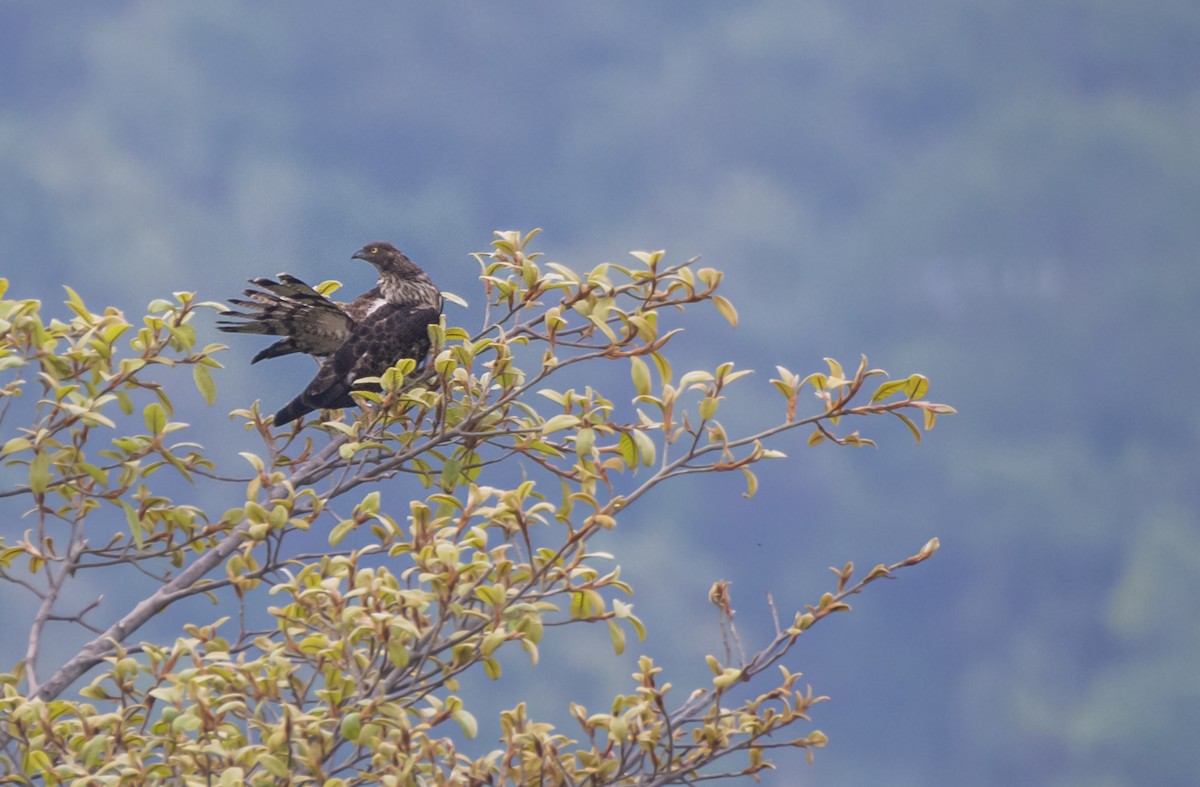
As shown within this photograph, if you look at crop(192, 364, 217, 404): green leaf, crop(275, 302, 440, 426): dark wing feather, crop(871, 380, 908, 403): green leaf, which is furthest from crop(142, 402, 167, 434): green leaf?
crop(871, 380, 908, 403): green leaf

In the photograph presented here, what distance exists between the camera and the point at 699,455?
3746 millimetres

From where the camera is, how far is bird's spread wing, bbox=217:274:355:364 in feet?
15.8

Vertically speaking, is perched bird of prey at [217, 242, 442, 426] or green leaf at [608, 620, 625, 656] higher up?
perched bird of prey at [217, 242, 442, 426]

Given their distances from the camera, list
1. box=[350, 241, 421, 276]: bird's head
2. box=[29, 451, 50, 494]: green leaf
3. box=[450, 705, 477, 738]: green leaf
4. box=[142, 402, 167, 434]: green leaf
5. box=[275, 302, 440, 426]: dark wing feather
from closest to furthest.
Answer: box=[450, 705, 477, 738]: green leaf < box=[29, 451, 50, 494]: green leaf < box=[142, 402, 167, 434]: green leaf < box=[275, 302, 440, 426]: dark wing feather < box=[350, 241, 421, 276]: bird's head

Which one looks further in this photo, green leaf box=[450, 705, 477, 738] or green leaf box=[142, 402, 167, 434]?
green leaf box=[142, 402, 167, 434]

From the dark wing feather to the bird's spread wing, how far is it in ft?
0.31

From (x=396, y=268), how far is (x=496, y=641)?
2.42 metres

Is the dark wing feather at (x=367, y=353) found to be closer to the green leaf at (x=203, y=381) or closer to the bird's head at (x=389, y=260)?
the bird's head at (x=389, y=260)

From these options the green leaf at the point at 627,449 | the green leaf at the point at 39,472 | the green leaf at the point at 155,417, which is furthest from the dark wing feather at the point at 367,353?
the green leaf at the point at 627,449

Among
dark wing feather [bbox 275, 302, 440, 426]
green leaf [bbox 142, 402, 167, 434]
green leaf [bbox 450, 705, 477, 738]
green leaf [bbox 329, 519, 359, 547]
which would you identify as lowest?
green leaf [bbox 450, 705, 477, 738]

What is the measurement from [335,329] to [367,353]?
255mm

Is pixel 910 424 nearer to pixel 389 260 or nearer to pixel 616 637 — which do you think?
pixel 616 637

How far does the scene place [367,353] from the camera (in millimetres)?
4957

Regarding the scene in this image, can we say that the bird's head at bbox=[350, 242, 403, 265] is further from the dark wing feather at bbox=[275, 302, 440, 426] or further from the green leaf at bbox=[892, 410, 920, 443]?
the green leaf at bbox=[892, 410, 920, 443]
